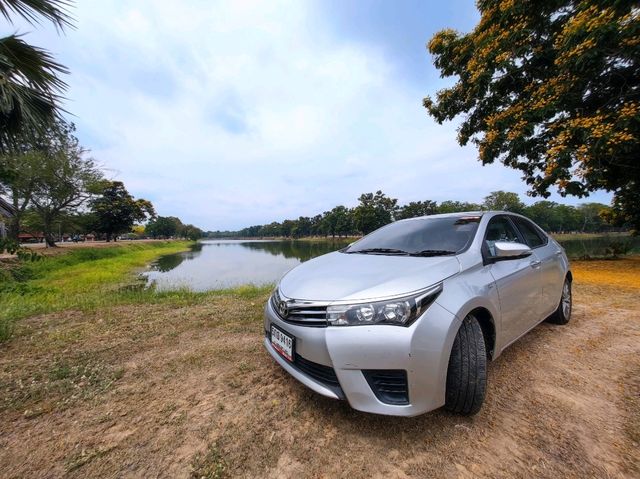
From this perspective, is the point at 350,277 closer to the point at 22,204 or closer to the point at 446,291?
the point at 446,291

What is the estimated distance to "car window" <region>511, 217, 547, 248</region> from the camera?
292 centimetres

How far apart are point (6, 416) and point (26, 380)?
1.83 ft

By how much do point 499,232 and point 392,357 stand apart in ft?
6.25

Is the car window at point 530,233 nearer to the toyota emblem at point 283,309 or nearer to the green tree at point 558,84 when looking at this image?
the toyota emblem at point 283,309

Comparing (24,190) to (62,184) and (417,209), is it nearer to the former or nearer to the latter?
(62,184)

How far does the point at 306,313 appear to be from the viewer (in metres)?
1.71

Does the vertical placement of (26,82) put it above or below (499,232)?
above

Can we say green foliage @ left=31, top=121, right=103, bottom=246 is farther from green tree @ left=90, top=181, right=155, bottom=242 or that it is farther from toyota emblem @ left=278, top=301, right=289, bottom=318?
Answer: toyota emblem @ left=278, top=301, right=289, bottom=318

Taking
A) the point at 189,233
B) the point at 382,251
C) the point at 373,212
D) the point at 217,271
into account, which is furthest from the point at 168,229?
the point at 382,251

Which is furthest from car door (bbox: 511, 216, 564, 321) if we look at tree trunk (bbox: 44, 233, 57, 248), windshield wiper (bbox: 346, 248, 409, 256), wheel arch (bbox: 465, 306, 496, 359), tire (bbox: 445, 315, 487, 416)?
tree trunk (bbox: 44, 233, 57, 248)

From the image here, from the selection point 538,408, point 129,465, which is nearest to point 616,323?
point 538,408

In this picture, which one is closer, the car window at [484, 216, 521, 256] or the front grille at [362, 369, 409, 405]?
the front grille at [362, 369, 409, 405]

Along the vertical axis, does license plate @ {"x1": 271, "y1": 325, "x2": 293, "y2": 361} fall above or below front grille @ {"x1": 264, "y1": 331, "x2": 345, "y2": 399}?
above

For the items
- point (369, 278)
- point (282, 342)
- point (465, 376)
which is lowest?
point (465, 376)
